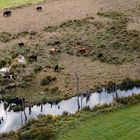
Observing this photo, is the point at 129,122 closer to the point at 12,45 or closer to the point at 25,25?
the point at 12,45

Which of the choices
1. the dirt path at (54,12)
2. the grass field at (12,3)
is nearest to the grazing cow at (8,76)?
the dirt path at (54,12)

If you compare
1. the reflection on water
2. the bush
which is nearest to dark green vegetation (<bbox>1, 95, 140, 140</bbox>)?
the reflection on water

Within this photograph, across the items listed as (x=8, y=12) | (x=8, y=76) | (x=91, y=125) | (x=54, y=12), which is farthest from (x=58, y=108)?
(x=8, y=12)

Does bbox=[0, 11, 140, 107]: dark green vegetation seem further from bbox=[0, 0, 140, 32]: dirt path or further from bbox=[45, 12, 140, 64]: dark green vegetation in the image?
bbox=[0, 0, 140, 32]: dirt path

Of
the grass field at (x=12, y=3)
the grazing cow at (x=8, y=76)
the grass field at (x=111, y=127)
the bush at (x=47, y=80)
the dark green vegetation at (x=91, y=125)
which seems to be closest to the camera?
the grass field at (x=111, y=127)

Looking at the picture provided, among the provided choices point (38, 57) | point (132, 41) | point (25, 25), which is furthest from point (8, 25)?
point (132, 41)

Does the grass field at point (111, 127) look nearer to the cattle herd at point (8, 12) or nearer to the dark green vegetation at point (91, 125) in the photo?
the dark green vegetation at point (91, 125)
